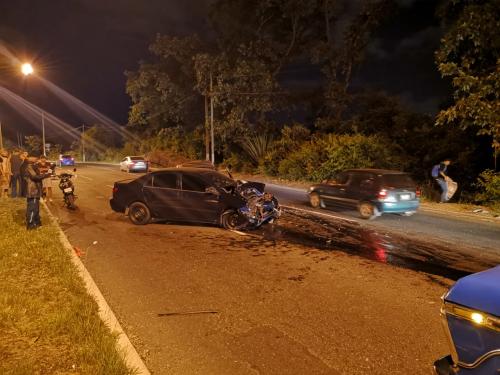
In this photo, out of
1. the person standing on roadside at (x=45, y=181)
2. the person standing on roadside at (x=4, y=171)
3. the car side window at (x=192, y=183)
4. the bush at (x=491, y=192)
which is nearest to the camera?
the car side window at (x=192, y=183)

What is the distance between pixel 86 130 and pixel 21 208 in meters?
71.8

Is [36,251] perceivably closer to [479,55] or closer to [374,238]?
[374,238]

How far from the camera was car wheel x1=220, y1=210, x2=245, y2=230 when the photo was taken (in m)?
10.0

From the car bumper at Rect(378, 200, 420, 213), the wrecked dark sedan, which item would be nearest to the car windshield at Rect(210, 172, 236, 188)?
the wrecked dark sedan

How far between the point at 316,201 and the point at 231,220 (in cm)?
485

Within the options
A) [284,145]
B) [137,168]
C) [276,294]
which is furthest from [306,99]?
[276,294]

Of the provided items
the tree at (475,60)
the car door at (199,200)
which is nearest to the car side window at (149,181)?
the car door at (199,200)

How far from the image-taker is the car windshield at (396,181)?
458 inches

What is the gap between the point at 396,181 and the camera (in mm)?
11727

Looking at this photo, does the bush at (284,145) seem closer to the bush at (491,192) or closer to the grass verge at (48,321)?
the bush at (491,192)

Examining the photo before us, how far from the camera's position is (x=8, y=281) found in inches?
233

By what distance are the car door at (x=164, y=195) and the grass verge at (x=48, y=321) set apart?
332cm

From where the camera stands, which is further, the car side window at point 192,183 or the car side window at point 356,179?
the car side window at point 356,179

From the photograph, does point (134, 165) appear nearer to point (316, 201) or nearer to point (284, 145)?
point (284, 145)
